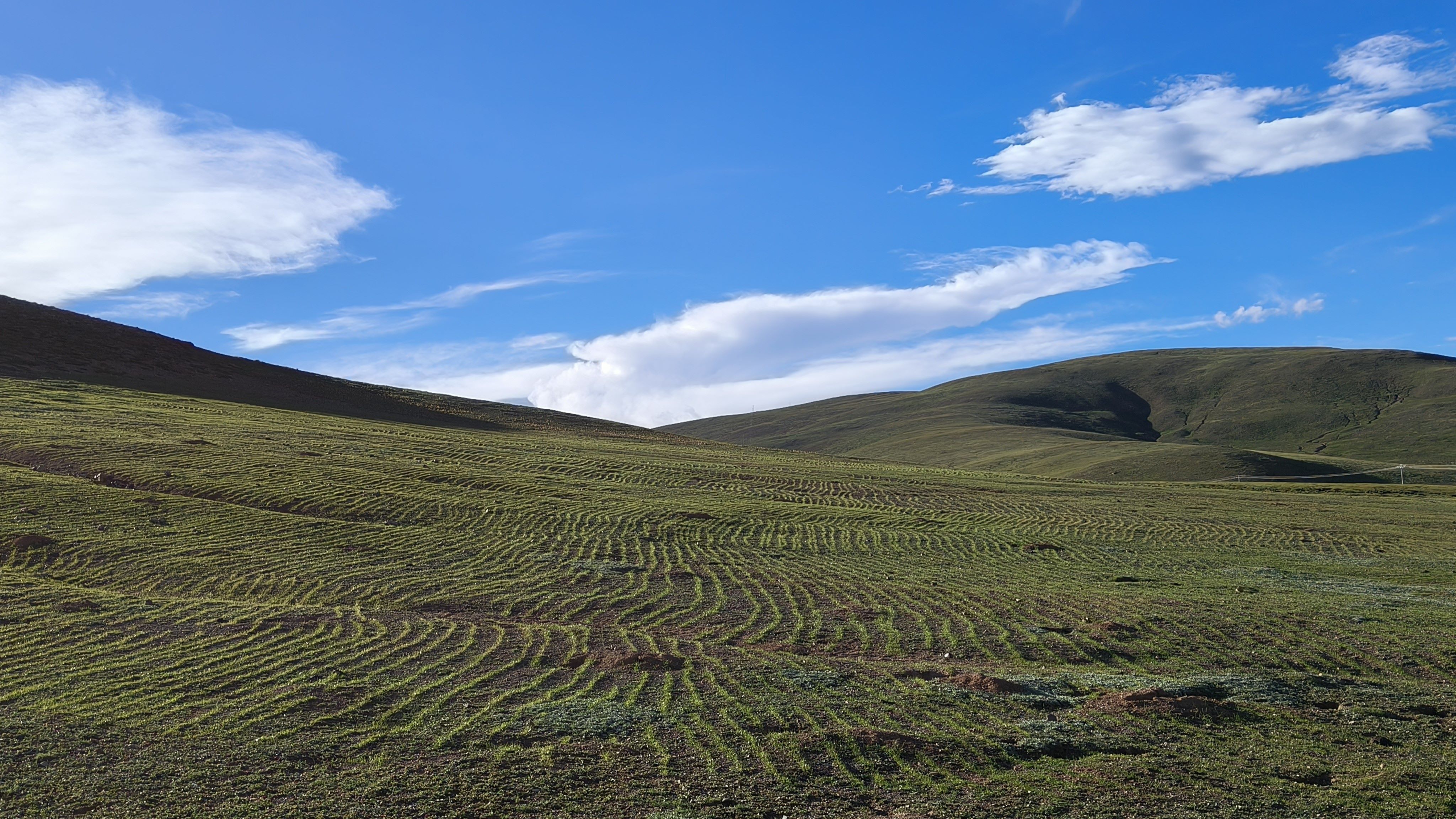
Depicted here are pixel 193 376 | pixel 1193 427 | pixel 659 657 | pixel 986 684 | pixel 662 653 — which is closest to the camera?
pixel 986 684

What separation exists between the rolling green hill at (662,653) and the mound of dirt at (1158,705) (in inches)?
2.1

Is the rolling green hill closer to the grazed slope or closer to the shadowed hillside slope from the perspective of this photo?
the grazed slope

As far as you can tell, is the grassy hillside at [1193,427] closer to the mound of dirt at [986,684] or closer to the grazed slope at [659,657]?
the grazed slope at [659,657]

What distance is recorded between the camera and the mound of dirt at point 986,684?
14.5 m

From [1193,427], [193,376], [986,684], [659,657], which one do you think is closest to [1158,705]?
[986,684]

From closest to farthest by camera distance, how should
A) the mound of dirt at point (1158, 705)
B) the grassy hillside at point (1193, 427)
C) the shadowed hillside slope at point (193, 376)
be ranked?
1. the mound of dirt at point (1158, 705)
2. the shadowed hillside slope at point (193, 376)
3. the grassy hillside at point (1193, 427)

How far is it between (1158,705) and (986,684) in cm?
239

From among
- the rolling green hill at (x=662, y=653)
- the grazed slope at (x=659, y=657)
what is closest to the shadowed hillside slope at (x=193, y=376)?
the rolling green hill at (x=662, y=653)

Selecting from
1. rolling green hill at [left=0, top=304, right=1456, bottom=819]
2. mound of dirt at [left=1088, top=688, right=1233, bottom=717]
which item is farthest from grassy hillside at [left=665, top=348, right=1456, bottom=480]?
mound of dirt at [left=1088, top=688, right=1233, bottom=717]

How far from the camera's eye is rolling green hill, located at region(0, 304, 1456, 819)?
10609 millimetres

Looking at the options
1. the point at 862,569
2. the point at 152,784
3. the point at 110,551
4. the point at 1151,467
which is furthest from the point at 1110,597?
the point at 1151,467

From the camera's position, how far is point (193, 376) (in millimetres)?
68500

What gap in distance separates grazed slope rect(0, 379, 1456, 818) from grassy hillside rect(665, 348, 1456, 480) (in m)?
63.2

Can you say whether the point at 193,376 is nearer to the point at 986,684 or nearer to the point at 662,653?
the point at 662,653
